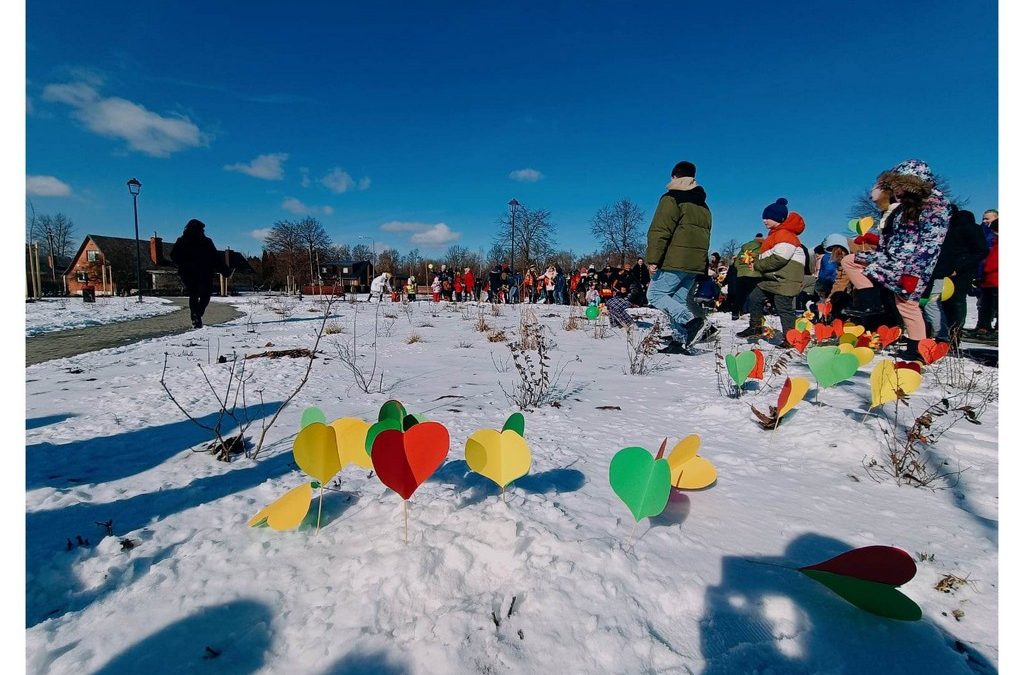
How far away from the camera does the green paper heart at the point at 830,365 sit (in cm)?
217

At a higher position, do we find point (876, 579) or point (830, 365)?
point (830, 365)

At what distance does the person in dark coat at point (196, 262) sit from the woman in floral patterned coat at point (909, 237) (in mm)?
8467

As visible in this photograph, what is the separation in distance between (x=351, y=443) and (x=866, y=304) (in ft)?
24.9

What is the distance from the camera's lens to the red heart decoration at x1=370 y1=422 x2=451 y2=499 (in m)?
1.02

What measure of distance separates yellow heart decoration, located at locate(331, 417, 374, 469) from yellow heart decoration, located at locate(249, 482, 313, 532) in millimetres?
212

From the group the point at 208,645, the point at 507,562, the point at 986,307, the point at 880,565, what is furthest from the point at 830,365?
the point at 986,307

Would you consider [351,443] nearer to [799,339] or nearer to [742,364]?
[742,364]

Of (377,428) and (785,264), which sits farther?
(785,264)

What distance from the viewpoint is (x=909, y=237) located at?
334cm

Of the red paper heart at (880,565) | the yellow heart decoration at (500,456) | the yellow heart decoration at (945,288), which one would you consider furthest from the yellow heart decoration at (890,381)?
the yellow heart decoration at (945,288)

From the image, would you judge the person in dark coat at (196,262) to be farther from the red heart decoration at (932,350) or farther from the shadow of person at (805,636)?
the red heart decoration at (932,350)

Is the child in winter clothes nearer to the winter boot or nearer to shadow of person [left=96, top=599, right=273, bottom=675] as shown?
the winter boot
